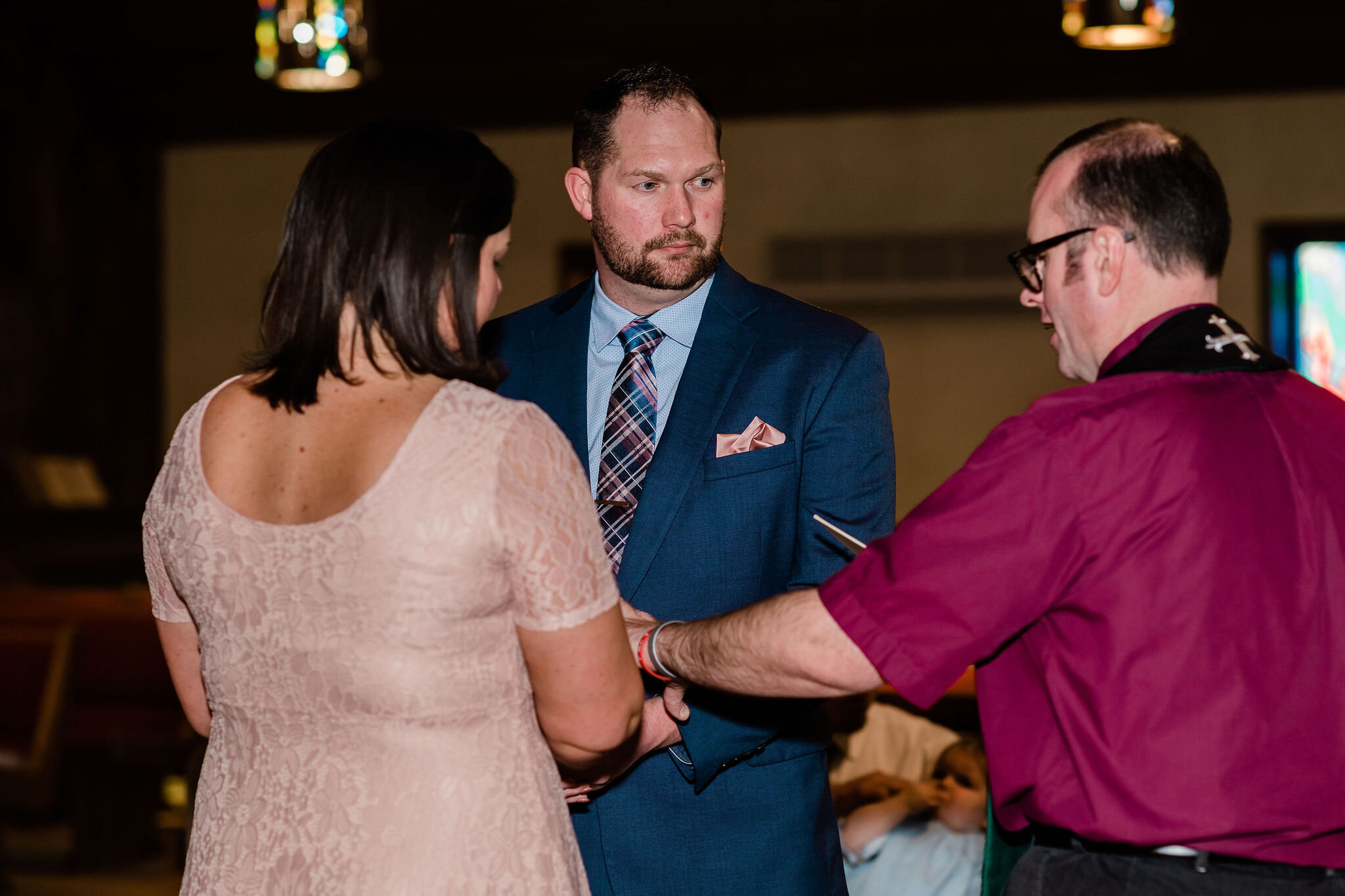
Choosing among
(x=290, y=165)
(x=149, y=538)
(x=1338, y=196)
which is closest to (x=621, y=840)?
(x=149, y=538)

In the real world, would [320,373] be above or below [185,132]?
below

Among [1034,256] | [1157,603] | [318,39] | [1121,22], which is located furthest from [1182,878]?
[318,39]

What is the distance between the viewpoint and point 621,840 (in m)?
1.70

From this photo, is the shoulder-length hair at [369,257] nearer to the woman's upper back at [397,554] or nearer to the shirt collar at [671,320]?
the woman's upper back at [397,554]

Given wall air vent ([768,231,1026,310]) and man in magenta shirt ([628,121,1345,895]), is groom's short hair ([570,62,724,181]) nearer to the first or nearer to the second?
man in magenta shirt ([628,121,1345,895])

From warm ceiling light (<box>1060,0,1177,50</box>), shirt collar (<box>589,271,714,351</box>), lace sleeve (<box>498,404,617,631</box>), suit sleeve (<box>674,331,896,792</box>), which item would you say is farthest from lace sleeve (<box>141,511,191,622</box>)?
warm ceiling light (<box>1060,0,1177,50</box>)

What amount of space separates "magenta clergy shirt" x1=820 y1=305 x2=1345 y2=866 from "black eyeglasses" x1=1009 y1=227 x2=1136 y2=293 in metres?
0.16

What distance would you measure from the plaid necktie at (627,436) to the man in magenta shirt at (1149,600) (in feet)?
1.61

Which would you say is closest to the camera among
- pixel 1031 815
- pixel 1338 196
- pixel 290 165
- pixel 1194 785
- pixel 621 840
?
pixel 1194 785

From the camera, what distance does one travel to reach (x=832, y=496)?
1718 millimetres

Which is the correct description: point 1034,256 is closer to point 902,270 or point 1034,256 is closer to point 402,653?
point 402,653

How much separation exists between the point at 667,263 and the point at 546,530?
2.54 ft

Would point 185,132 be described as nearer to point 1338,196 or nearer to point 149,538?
point 1338,196

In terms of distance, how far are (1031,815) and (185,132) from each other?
378 inches
